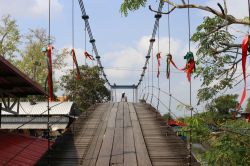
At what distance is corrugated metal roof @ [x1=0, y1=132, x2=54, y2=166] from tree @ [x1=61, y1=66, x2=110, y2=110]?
90.6 feet

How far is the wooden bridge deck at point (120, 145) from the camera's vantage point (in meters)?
9.52

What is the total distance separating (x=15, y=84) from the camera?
11.3m

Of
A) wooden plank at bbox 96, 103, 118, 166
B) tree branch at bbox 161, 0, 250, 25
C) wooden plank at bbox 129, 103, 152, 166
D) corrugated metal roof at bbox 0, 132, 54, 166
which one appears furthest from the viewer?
tree branch at bbox 161, 0, 250, 25

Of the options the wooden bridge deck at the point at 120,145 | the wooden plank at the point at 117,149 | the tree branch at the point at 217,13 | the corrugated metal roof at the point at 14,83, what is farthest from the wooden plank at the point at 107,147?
the tree branch at the point at 217,13

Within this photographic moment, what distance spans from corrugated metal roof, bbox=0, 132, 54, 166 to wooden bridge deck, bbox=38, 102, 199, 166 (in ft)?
1.11

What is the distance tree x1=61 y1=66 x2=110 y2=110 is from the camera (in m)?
39.2

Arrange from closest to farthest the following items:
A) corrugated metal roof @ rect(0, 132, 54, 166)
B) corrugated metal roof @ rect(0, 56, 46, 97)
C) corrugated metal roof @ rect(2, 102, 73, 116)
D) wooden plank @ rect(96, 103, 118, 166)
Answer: corrugated metal roof @ rect(0, 132, 54, 166), corrugated metal roof @ rect(0, 56, 46, 97), wooden plank @ rect(96, 103, 118, 166), corrugated metal roof @ rect(2, 102, 73, 116)

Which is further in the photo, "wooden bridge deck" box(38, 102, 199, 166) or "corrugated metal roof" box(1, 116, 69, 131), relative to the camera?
"corrugated metal roof" box(1, 116, 69, 131)

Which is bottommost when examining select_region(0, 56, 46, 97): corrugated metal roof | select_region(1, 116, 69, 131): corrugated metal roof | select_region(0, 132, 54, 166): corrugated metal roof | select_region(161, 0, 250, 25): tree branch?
select_region(1, 116, 69, 131): corrugated metal roof

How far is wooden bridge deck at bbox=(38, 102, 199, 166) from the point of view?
31.2 ft

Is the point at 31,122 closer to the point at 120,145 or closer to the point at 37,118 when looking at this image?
the point at 37,118

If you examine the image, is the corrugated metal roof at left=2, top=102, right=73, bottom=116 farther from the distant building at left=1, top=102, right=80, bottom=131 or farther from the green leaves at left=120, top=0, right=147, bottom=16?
the green leaves at left=120, top=0, right=147, bottom=16

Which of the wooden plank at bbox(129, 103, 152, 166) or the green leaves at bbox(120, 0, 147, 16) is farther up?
the green leaves at bbox(120, 0, 147, 16)

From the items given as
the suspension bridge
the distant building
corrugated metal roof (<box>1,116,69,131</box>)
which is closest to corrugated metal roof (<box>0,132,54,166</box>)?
the suspension bridge
